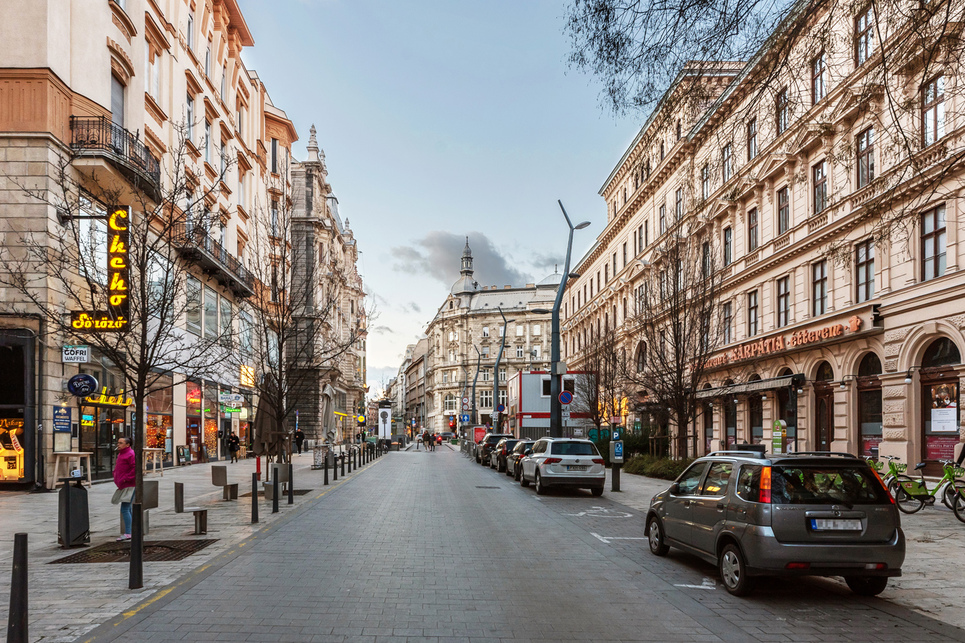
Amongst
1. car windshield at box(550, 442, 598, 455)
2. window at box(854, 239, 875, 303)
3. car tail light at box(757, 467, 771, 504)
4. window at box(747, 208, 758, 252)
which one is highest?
window at box(747, 208, 758, 252)

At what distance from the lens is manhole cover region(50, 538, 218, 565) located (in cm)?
1022

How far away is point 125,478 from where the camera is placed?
38.4 ft

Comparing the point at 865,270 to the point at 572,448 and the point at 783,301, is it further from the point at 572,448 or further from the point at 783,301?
the point at 572,448

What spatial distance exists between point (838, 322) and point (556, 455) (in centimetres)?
1112

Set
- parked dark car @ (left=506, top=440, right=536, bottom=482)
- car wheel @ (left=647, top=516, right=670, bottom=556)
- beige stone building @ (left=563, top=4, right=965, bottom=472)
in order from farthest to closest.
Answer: parked dark car @ (left=506, top=440, right=536, bottom=482)
car wheel @ (left=647, top=516, right=670, bottom=556)
beige stone building @ (left=563, top=4, right=965, bottom=472)

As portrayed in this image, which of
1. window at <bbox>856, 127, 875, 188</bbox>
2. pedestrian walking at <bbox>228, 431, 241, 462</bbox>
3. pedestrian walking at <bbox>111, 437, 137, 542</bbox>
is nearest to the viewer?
pedestrian walking at <bbox>111, 437, 137, 542</bbox>

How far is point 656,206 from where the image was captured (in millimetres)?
45906

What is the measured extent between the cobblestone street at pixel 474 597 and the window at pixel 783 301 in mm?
19060

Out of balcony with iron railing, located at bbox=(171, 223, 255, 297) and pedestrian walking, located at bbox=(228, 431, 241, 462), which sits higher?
balcony with iron railing, located at bbox=(171, 223, 255, 297)

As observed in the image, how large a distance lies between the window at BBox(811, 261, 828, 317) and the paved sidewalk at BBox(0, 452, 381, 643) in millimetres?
17694

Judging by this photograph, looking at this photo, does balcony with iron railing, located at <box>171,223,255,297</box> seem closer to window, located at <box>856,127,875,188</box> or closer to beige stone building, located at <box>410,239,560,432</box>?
window, located at <box>856,127,875,188</box>

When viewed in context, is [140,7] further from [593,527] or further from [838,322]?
[838,322]

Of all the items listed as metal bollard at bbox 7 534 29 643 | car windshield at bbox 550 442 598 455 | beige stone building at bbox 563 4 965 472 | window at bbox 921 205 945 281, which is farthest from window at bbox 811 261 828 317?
metal bollard at bbox 7 534 29 643

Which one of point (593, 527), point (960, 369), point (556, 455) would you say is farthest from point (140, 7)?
point (960, 369)
